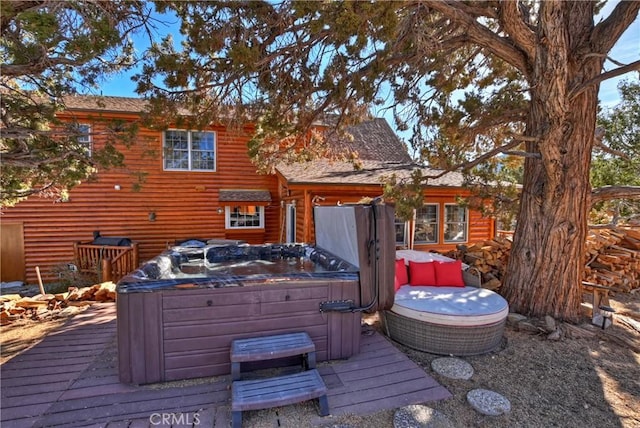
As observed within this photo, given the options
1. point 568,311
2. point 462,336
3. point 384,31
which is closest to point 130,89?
point 384,31

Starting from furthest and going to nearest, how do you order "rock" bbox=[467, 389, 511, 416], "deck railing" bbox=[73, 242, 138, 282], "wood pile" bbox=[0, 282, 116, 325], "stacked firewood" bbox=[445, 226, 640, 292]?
"deck railing" bbox=[73, 242, 138, 282] < "stacked firewood" bbox=[445, 226, 640, 292] < "wood pile" bbox=[0, 282, 116, 325] < "rock" bbox=[467, 389, 511, 416]

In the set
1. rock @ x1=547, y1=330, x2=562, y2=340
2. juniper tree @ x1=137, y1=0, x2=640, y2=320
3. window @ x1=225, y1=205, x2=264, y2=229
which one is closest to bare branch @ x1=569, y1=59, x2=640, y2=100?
juniper tree @ x1=137, y1=0, x2=640, y2=320

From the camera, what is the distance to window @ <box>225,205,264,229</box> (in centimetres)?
988

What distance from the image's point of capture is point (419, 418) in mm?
2490

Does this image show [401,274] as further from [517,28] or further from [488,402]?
[517,28]

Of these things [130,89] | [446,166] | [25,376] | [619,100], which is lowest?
[25,376]

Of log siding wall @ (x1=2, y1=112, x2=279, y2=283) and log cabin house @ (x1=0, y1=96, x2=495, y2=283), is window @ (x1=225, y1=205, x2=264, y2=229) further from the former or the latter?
log siding wall @ (x1=2, y1=112, x2=279, y2=283)

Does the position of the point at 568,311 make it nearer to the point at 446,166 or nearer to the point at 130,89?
the point at 446,166

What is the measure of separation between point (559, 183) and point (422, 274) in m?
2.29

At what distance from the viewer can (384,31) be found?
10.6 ft

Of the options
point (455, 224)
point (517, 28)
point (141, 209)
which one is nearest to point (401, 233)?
point (455, 224)

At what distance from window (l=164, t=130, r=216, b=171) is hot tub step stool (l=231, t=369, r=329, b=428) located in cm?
820

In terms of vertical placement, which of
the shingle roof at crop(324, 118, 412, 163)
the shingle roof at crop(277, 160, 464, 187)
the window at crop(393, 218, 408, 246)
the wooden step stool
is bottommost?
the wooden step stool

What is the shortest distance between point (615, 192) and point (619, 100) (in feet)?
40.5
